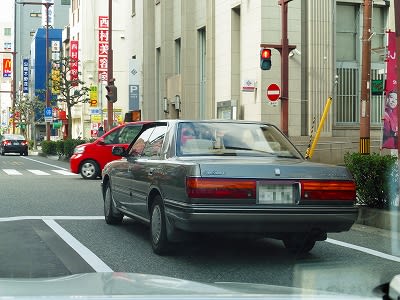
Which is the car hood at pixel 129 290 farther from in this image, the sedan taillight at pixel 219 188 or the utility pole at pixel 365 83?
the utility pole at pixel 365 83

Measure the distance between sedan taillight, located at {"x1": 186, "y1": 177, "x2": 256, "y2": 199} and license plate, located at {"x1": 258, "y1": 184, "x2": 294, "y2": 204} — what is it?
0.09 metres

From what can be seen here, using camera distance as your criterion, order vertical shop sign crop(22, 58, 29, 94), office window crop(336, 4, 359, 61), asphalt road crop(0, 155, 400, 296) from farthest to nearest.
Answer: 1. vertical shop sign crop(22, 58, 29, 94)
2. office window crop(336, 4, 359, 61)
3. asphalt road crop(0, 155, 400, 296)

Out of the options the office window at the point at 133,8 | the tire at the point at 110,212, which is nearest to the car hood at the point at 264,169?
the tire at the point at 110,212

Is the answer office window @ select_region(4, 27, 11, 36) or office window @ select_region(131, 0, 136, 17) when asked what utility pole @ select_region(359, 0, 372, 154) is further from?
office window @ select_region(4, 27, 11, 36)

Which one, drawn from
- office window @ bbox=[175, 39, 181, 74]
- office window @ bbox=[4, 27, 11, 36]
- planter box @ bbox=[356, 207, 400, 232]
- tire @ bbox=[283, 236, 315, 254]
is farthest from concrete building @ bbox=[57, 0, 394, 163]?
office window @ bbox=[4, 27, 11, 36]

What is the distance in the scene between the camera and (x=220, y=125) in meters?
7.59

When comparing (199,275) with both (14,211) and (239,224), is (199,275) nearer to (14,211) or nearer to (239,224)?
(239,224)

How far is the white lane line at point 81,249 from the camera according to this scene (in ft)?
21.2

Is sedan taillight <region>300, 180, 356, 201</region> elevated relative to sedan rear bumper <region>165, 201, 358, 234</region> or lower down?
elevated

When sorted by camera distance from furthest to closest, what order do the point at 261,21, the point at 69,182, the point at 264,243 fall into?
the point at 261,21 → the point at 69,182 → the point at 264,243

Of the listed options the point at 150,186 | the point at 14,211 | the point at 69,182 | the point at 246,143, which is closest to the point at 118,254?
the point at 150,186

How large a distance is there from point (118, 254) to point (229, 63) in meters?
21.9

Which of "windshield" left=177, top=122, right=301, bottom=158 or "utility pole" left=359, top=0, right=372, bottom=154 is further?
"utility pole" left=359, top=0, right=372, bottom=154

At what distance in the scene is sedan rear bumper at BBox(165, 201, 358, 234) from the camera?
6324 millimetres
